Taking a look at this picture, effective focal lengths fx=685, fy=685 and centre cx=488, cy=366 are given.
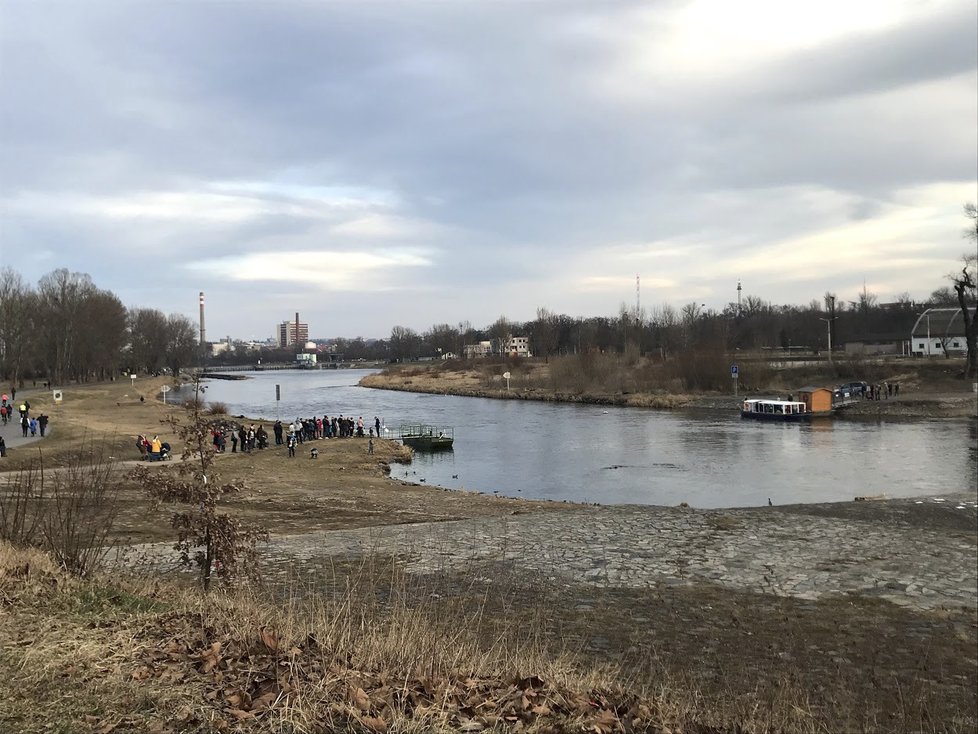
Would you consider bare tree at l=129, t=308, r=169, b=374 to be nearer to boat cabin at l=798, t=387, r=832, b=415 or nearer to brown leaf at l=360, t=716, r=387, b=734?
boat cabin at l=798, t=387, r=832, b=415

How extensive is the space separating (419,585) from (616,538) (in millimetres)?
6224

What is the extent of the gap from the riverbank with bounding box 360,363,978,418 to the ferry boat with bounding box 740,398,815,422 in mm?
4313

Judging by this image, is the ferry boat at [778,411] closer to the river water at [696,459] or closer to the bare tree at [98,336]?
the river water at [696,459]

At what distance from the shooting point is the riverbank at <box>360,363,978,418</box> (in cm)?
5653

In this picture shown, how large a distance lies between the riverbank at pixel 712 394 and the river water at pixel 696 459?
18.9 ft

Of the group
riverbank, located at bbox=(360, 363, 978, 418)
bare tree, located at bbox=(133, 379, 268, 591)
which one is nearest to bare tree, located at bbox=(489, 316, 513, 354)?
riverbank, located at bbox=(360, 363, 978, 418)

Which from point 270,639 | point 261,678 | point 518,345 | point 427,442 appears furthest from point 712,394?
point 518,345

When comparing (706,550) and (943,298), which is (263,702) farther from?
(943,298)

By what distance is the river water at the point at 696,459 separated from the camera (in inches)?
1086

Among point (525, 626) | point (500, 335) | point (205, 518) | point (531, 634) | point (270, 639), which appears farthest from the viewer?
point (500, 335)

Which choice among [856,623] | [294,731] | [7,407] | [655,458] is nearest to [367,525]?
[856,623]

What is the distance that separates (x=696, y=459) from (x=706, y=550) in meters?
21.9

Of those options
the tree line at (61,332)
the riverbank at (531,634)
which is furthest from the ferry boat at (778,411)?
the tree line at (61,332)

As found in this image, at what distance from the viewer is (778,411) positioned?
55062mm
